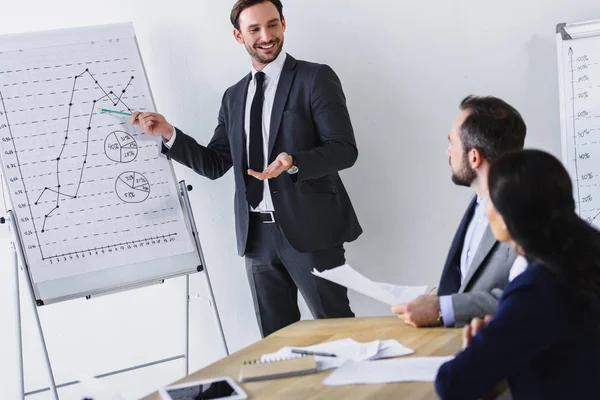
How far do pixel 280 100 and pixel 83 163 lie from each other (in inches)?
30.3

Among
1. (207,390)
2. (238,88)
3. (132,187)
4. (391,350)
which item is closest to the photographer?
(207,390)

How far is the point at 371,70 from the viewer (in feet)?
10.7

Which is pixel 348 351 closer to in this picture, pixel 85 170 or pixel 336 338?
pixel 336 338

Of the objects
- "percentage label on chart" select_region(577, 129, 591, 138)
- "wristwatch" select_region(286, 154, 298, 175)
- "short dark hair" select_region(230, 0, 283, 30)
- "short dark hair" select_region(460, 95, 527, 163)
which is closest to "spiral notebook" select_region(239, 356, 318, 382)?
"short dark hair" select_region(460, 95, 527, 163)

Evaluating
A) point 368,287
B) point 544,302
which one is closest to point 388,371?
point 368,287

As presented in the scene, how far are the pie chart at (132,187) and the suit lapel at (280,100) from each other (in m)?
0.49

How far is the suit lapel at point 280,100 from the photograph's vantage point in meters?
2.82

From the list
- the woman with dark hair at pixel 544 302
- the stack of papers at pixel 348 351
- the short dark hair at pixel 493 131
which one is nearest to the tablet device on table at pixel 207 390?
the stack of papers at pixel 348 351

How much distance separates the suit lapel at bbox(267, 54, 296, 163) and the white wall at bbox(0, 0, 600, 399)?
1.47ft

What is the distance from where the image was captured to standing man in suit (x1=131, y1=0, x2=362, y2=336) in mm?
2799

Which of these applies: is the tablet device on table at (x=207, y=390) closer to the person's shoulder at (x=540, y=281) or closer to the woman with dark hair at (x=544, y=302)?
the woman with dark hair at (x=544, y=302)

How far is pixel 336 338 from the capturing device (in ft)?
5.98

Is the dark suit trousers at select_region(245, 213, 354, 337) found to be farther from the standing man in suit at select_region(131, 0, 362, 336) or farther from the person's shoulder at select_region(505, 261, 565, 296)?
the person's shoulder at select_region(505, 261, 565, 296)

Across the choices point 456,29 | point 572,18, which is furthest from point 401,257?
point 572,18
